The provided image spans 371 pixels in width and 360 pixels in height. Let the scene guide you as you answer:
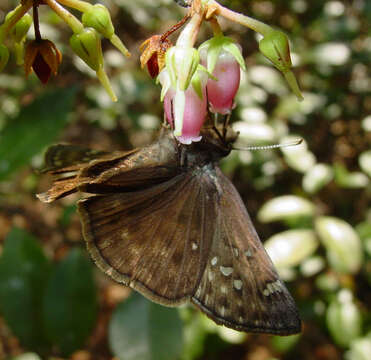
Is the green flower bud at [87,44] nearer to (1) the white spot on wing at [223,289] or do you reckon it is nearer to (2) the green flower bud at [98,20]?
(2) the green flower bud at [98,20]

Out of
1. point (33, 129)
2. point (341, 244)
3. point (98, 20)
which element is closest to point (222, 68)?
point (98, 20)

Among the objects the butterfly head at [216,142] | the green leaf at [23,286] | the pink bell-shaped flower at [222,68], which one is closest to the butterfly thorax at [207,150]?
the butterfly head at [216,142]

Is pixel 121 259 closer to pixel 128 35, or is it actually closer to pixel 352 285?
pixel 352 285

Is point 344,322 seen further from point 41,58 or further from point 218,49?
point 41,58

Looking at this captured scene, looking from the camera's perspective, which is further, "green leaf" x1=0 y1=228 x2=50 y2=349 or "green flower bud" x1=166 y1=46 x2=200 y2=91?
"green leaf" x1=0 y1=228 x2=50 y2=349

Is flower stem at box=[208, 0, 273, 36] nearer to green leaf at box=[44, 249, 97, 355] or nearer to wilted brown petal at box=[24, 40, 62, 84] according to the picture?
wilted brown petal at box=[24, 40, 62, 84]

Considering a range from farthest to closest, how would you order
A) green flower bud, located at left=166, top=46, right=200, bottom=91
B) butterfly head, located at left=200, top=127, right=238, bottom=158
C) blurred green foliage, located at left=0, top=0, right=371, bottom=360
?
1. blurred green foliage, located at left=0, top=0, right=371, bottom=360
2. butterfly head, located at left=200, top=127, right=238, bottom=158
3. green flower bud, located at left=166, top=46, right=200, bottom=91

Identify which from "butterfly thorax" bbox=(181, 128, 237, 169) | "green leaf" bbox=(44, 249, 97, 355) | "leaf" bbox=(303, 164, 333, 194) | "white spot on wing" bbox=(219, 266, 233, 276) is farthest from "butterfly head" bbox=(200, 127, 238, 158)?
"green leaf" bbox=(44, 249, 97, 355)
